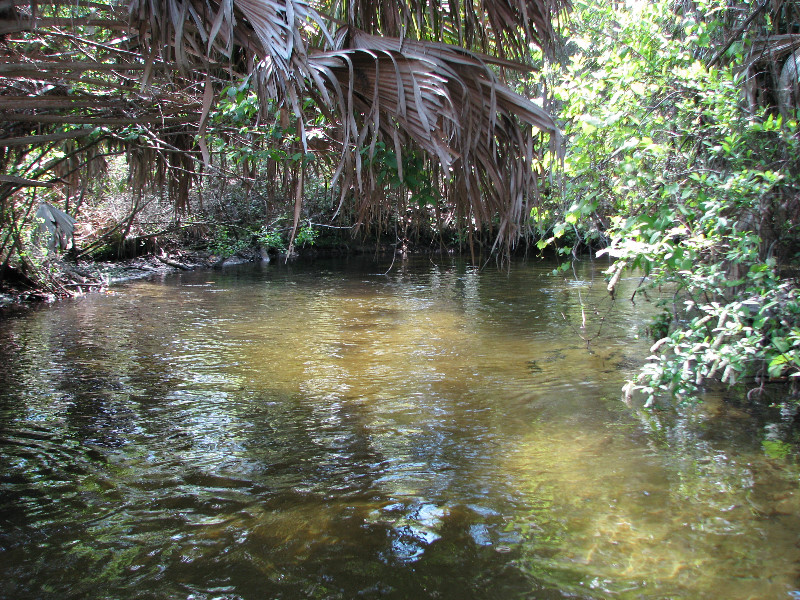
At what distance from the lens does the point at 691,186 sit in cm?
541

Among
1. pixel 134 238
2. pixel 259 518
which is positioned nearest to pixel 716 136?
pixel 259 518

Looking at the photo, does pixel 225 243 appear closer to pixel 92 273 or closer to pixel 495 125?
pixel 92 273

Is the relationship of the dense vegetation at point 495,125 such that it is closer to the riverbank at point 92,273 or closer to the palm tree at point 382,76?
the palm tree at point 382,76

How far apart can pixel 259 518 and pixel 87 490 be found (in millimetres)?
1258

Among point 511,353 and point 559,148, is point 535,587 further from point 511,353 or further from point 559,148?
point 511,353

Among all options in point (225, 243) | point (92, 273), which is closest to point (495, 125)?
point (92, 273)

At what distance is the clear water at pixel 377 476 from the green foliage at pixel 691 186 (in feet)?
2.77

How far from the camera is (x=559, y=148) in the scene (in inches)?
114

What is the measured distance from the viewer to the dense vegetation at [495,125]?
9.46 feet

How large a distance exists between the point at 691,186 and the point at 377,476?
11.9 ft

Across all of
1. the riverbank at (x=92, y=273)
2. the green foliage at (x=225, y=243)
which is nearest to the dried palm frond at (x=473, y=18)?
the riverbank at (x=92, y=273)

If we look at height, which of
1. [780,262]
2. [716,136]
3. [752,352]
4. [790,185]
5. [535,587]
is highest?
[716,136]

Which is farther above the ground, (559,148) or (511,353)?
(559,148)

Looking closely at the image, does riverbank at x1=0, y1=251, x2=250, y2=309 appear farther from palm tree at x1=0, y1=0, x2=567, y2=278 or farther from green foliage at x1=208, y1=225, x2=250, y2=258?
palm tree at x1=0, y1=0, x2=567, y2=278
